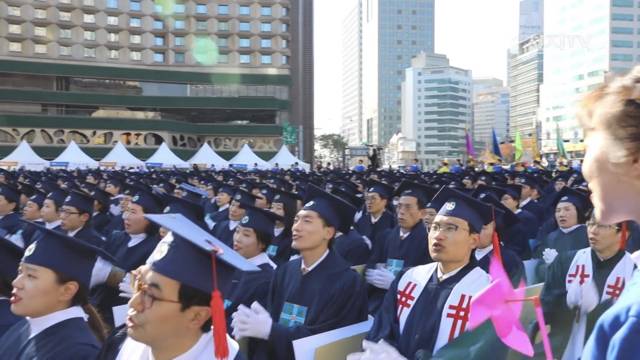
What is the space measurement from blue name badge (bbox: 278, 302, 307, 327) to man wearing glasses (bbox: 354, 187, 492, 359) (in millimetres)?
622

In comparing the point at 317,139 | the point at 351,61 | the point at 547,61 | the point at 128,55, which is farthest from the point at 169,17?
the point at 351,61

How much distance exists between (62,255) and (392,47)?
149173mm

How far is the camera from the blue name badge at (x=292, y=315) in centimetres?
416

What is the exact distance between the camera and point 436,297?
358cm

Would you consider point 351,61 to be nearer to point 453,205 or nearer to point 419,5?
point 419,5

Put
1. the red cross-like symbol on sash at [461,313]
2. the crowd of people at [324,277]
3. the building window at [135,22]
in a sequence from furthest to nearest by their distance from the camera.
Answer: the building window at [135,22] < the red cross-like symbol on sash at [461,313] < the crowd of people at [324,277]

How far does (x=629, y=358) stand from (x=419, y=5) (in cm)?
15280

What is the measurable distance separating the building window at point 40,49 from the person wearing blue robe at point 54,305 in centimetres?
6015

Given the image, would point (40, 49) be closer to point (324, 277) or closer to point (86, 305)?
point (324, 277)

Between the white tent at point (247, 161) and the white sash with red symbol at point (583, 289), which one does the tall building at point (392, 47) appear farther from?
the white sash with red symbol at point (583, 289)

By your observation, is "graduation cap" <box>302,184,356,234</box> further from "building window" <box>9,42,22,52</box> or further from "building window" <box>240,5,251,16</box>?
"building window" <box>240,5,251,16</box>

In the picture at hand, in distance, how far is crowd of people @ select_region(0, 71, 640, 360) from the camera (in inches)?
58.1

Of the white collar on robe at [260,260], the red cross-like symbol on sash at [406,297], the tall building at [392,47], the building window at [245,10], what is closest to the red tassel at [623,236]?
the red cross-like symbol on sash at [406,297]

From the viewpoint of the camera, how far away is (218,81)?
2381 inches
